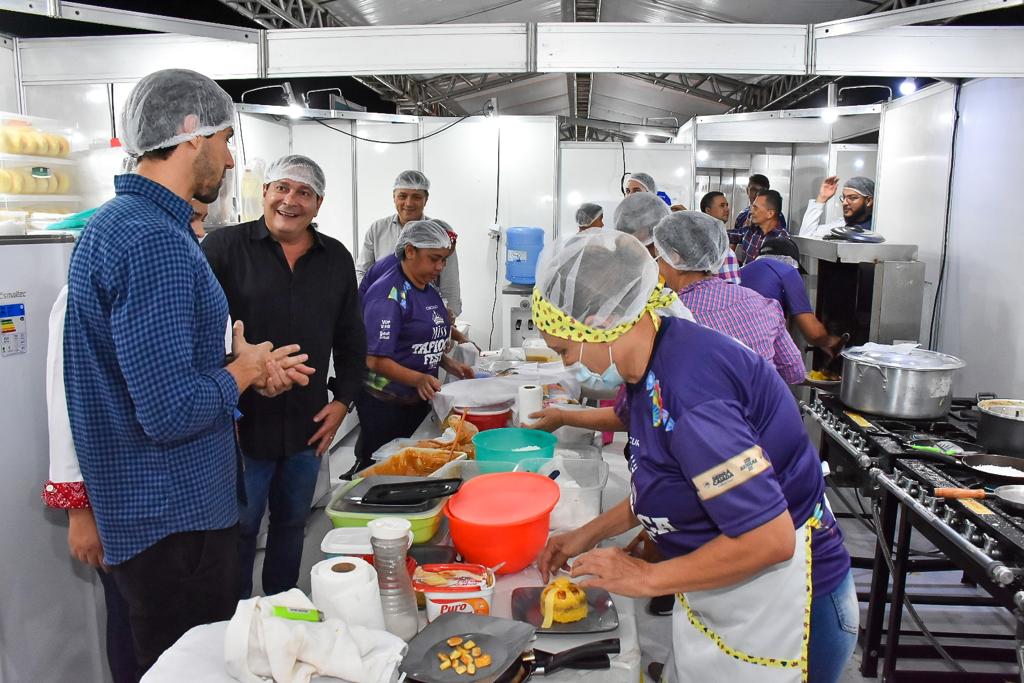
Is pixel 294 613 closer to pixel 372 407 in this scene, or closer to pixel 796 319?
pixel 372 407

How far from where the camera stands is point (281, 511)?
243 centimetres

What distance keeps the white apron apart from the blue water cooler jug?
4997mm

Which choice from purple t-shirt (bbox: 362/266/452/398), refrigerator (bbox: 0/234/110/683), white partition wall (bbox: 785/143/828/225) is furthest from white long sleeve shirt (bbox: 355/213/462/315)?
white partition wall (bbox: 785/143/828/225)

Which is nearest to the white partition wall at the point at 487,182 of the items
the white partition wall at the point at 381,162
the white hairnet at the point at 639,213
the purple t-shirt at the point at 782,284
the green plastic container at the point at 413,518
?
the white partition wall at the point at 381,162

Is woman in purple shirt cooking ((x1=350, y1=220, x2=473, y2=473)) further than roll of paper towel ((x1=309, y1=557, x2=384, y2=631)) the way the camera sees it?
Yes

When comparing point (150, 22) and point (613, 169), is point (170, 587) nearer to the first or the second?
point (150, 22)

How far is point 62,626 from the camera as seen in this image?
2236 mm

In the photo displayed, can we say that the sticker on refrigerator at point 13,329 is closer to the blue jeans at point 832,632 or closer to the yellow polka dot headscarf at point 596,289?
the yellow polka dot headscarf at point 596,289

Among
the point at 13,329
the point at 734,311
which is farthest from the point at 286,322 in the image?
the point at 734,311

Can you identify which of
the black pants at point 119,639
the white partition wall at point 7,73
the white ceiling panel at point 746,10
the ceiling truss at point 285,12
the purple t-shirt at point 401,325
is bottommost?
the black pants at point 119,639

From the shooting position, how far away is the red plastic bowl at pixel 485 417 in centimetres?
265

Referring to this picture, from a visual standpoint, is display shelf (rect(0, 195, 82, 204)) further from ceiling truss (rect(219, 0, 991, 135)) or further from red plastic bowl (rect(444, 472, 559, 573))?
ceiling truss (rect(219, 0, 991, 135))

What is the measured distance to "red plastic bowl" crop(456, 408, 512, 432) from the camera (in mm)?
2650

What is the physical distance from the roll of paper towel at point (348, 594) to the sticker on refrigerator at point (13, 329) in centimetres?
151
